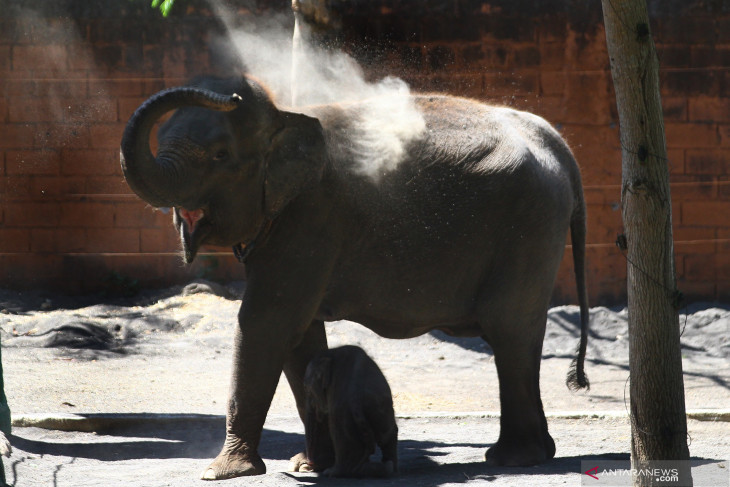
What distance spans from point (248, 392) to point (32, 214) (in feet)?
24.0

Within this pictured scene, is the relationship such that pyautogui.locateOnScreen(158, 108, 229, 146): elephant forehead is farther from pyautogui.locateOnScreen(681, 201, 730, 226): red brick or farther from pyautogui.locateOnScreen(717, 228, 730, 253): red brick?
pyautogui.locateOnScreen(717, 228, 730, 253): red brick

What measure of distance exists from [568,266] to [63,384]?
549 cm

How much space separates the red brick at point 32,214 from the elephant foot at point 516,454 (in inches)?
293

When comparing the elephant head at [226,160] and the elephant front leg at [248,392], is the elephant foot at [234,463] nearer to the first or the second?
the elephant front leg at [248,392]

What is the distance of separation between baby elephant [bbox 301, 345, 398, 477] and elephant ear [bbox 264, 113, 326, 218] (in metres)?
0.83

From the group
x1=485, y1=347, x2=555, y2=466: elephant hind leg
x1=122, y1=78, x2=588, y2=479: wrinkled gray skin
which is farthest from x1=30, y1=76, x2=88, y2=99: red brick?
x1=485, y1=347, x2=555, y2=466: elephant hind leg

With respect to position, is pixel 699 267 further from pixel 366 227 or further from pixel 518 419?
pixel 366 227

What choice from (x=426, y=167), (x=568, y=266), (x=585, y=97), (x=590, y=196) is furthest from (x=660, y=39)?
(x=426, y=167)

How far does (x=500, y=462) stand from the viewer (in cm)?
565

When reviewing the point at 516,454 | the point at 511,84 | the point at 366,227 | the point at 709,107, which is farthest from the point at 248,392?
the point at 709,107

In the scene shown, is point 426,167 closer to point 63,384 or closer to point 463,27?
point 63,384

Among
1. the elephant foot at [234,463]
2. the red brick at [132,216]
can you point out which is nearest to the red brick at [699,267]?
the red brick at [132,216]

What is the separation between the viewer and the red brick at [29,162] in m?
11.8

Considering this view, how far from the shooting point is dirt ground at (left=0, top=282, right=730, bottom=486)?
5.77 m
